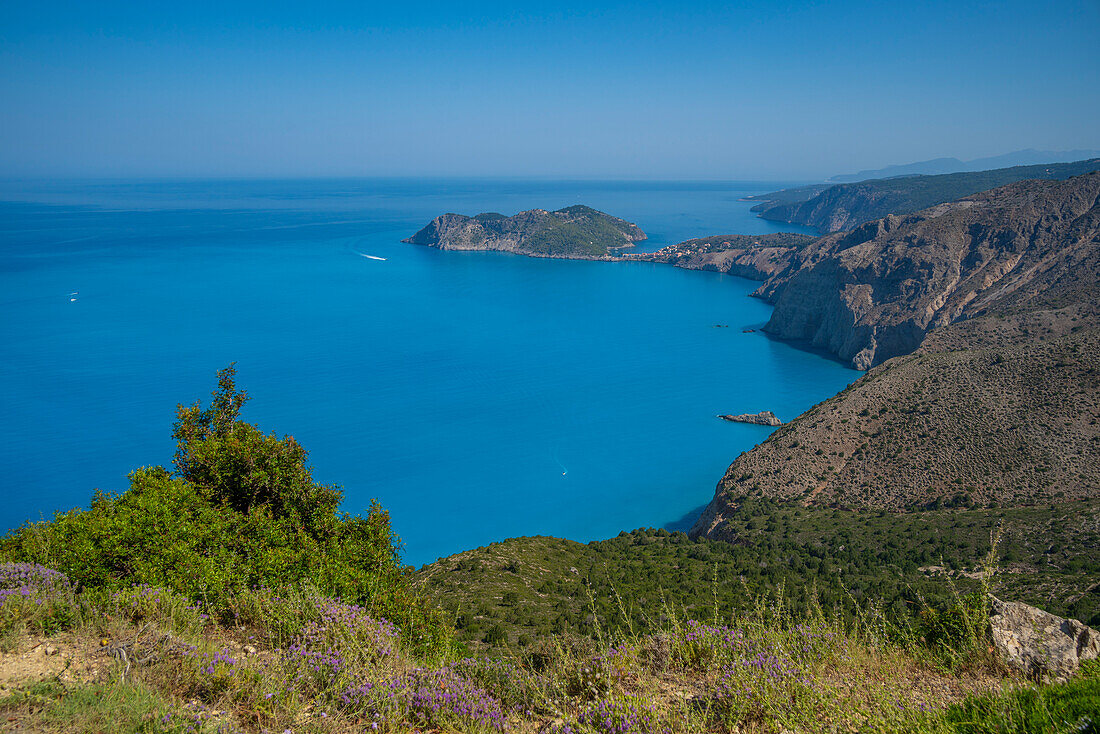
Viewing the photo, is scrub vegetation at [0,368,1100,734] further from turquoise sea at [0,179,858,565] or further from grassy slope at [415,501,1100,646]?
turquoise sea at [0,179,858,565]

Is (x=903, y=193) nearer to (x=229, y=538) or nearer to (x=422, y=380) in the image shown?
(x=422, y=380)

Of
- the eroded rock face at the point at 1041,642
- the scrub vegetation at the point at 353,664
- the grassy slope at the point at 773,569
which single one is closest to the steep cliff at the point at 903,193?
the grassy slope at the point at 773,569

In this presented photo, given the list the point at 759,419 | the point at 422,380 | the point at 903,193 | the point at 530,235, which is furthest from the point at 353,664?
the point at 903,193

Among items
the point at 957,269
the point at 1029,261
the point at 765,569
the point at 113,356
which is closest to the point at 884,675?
the point at 765,569

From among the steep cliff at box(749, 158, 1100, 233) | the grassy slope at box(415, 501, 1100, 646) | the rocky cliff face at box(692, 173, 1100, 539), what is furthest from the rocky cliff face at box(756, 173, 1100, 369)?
the steep cliff at box(749, 158, 1100, 233)

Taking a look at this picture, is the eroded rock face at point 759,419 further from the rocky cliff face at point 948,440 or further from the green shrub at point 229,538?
the green shrub at point 229,538

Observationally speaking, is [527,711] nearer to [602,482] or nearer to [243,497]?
[243,497]
